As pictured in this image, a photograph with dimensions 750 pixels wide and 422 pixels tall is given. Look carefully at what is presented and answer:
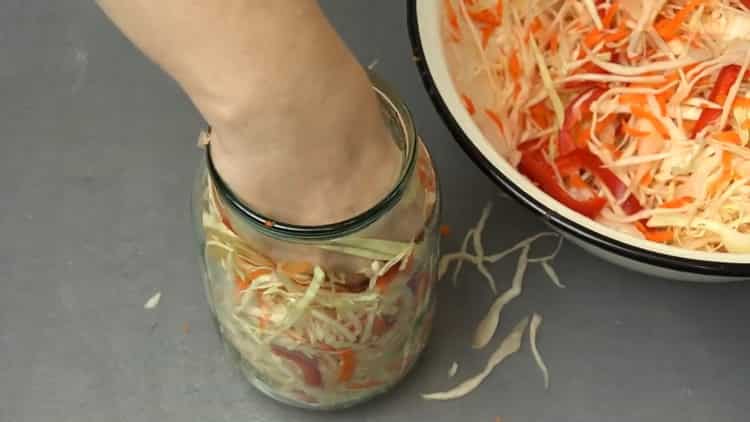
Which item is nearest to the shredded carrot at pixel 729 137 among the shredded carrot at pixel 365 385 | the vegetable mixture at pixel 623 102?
the vegetable mixture at pixel 623 102

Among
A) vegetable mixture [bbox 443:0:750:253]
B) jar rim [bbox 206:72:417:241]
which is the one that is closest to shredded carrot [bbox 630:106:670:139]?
vegetable mixture [bbox 443:0:750:253]

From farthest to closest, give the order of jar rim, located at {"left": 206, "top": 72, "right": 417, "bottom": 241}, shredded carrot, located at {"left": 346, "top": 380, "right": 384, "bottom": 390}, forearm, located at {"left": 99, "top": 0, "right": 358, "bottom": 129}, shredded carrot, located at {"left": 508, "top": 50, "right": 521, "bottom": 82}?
shredded carrot, located at {"left": 508, "top": 50, "right": 521, "bottom": 82} < shredded carrot, located at {"left": 346, "top": 380, "right": 384, "bottom": 390} < jar rim, located at {"left": 206, "top": 72, "right": 417, "bottom": 241} < forearm, located at {"left": 99, "top": 0, "right": 358, "bottom": 129}

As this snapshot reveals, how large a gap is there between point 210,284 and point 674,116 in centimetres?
37

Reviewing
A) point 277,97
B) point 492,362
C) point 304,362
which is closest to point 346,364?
point 304,362

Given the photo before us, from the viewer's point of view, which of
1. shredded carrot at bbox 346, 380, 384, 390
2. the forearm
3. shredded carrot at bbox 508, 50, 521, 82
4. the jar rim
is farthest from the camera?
shredded carrot at bbox 508, 50, 521, 82

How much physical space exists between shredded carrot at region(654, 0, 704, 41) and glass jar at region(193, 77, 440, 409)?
0.26 meters

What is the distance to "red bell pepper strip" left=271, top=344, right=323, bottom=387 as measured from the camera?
0.56 meters

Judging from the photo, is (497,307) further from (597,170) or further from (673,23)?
(673,23)

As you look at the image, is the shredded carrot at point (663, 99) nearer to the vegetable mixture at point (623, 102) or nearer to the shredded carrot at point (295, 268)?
the vegetable mixture at point (623, 102)

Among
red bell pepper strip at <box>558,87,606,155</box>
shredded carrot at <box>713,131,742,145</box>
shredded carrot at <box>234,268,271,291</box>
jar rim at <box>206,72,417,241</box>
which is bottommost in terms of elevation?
shredded carrot at <box>713,131,742,145</box>

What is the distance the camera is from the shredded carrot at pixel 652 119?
68cm

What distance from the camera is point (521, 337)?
655 millimetres

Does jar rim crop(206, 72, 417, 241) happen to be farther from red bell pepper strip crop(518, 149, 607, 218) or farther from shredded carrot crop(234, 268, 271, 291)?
red bell pepper strip crop(518, 149, 607, 218)

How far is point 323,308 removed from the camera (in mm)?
526
